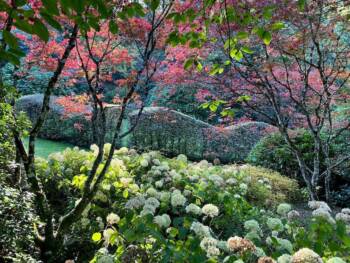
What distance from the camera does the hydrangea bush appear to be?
201cm

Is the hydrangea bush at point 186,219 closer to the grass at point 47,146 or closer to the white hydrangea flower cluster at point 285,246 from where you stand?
the white hydrangea flower cluster at point 285,246

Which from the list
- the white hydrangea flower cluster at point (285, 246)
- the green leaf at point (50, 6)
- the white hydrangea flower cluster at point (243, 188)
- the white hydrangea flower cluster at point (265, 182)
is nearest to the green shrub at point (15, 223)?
the white hydrangea flower cluster at point (285, 246)

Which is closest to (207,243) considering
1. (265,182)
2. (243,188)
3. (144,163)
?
(243,188)

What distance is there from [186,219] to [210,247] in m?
0.21

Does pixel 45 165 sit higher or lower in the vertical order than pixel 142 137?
higher

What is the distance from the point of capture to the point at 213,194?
4297 millimetres

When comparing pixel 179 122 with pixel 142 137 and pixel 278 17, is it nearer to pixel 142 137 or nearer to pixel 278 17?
pixel 142 137

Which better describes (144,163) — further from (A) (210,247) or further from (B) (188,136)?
(B) (188,136)

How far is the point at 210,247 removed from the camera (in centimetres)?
217

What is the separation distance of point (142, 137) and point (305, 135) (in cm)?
523

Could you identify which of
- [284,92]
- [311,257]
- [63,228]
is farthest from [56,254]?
[284,92]

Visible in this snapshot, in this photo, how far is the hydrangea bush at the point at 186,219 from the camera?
2.01 m

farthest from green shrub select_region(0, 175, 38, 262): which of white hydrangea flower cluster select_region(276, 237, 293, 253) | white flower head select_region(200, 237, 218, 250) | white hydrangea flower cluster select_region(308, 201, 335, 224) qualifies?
white hydrangea flower cluster select_region(308, 201, 335, 224)

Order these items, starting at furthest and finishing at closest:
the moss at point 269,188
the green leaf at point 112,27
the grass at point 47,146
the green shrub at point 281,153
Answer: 1. the grass at point 47,146
2. the green shrub at point 281,153
3. the moss at point 269,188
4. the green leaf at point 112,27
